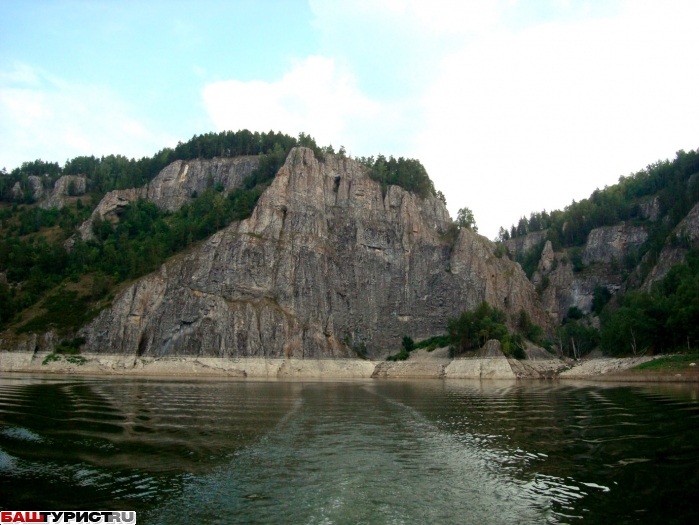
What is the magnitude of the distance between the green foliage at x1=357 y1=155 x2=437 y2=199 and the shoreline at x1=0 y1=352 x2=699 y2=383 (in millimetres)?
60432

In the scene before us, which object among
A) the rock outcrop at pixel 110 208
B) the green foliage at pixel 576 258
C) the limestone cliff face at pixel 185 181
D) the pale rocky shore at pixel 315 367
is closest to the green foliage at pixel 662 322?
the pale rocky shore at pixel 315 367

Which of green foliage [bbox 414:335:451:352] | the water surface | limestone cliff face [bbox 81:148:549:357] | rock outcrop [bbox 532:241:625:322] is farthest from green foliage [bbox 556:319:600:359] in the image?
the water surface

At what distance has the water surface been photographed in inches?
498

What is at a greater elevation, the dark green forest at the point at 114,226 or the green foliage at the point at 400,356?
the dark green forest at the point at 114,226

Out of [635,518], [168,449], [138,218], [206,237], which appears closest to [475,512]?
[635,518]

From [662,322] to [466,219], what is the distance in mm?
81066

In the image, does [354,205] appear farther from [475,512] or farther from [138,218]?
[475,512]

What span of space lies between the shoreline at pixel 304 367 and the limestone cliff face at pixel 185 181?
229ft

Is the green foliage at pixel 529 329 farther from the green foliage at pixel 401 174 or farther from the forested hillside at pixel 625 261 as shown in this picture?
the green foliage at pixel 401 174

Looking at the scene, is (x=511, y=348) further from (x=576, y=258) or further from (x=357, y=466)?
(x=357, y=466)

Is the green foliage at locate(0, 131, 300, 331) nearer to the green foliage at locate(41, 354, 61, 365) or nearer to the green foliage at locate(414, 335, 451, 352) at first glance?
the green foliage at locate(41, 354, 61, 365)

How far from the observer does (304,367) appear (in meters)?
114

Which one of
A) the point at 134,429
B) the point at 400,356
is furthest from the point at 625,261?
the point at 134,429

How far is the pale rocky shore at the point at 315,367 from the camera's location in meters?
94.2
